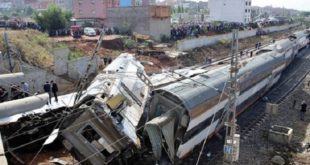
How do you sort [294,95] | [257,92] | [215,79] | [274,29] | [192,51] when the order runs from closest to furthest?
[215,79] → [257,92] → [294,95] → [192,51] → [274,29]

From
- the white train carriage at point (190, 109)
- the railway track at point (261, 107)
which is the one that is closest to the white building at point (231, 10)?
the railway track at point (261, 107)

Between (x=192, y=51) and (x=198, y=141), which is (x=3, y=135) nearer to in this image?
(x=198, y=141)

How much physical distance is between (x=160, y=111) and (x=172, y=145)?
1.76 m

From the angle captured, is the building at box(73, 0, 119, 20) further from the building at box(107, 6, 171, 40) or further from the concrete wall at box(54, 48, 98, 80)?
the concrete wall at box(54, 48, 98, 80)

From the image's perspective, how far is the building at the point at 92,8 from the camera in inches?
2227

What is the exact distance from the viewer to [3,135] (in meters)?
14.1

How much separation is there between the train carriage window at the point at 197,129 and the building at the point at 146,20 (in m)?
30.9

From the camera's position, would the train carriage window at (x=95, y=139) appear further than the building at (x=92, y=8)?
No

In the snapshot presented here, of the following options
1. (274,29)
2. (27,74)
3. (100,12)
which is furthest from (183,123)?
(274,29)

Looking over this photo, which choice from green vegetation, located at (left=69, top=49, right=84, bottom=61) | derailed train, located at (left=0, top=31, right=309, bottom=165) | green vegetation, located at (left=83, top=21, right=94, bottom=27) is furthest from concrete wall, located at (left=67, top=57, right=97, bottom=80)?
green vegetation, located at (left=83, top=21, right=94, bottom=27)

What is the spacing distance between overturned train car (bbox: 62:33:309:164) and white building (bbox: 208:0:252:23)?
235ft

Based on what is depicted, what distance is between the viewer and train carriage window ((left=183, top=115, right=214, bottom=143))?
1458 centimetres

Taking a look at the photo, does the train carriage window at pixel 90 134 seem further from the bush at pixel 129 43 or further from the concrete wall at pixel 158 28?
the concrete wall at pixel 158 28

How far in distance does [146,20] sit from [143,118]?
32.6 meters
